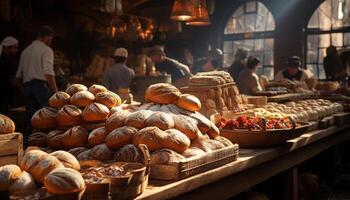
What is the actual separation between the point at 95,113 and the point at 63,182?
1.09 meters

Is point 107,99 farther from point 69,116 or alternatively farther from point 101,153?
point 101,153

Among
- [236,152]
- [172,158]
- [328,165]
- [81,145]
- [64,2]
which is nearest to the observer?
[172,158]

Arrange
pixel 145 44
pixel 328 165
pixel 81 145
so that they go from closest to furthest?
pixel 81 145
pixel 328 165
pixel 145 44

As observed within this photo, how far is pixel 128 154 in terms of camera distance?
2.24 meters

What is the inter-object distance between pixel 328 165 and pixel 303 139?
250 centimetres

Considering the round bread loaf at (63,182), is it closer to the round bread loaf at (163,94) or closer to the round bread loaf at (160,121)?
the round bread loaf at (160,121)

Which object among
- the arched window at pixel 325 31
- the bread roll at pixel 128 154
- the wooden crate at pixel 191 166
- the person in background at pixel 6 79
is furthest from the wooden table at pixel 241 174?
the arched window at pixel 325 31

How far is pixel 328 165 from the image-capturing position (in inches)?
239

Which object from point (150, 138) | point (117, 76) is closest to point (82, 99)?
point (150, 138)

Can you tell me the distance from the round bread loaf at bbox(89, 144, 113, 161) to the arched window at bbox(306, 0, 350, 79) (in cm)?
1055

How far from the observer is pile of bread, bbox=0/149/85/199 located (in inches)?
63.3

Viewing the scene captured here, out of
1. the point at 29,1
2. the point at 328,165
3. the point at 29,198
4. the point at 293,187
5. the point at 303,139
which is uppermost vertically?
the point at 29,1

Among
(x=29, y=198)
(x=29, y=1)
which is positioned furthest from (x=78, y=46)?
A: (x=29, y=198)

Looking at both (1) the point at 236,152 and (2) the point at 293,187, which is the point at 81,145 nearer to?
(1) the point at 236,152
